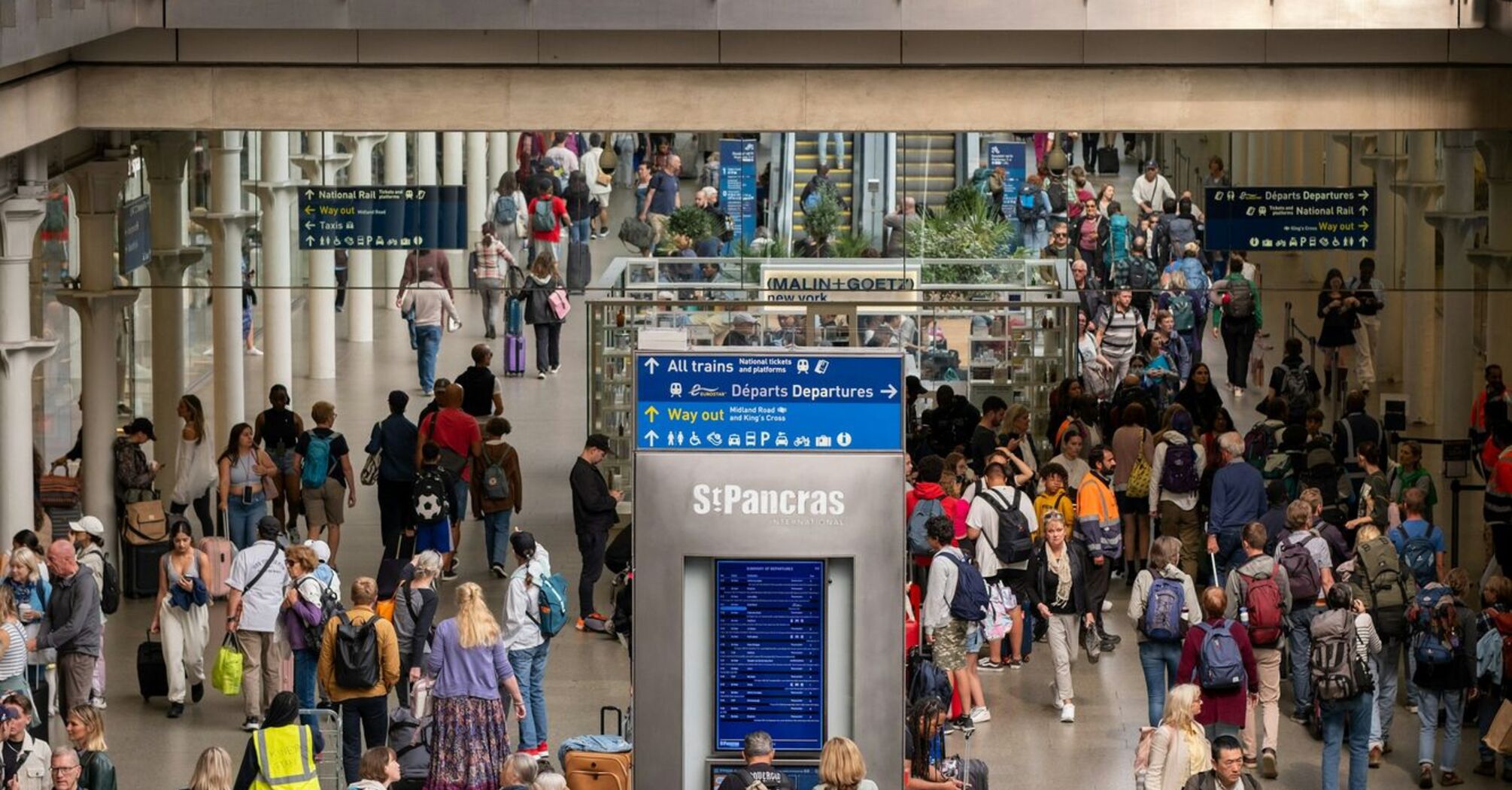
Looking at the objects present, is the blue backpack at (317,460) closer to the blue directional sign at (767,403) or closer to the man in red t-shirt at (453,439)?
the man in red t-shirt at (453,439)

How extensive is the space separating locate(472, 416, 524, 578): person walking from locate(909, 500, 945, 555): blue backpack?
148 inches

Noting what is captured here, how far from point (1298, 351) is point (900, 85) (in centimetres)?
499

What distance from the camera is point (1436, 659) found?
17156mm

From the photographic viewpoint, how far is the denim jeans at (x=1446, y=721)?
1733cm

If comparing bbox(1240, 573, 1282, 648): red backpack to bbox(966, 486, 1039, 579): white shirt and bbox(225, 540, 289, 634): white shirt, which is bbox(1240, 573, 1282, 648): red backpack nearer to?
bbox(966, 486, 1039, 579): white shirt

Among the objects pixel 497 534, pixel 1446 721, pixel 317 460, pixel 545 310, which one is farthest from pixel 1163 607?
pixel 545 310

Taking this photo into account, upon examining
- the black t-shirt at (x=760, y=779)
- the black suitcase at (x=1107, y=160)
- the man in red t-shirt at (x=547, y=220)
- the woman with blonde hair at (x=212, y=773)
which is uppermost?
the black suitcase at (x=1107, y=160)

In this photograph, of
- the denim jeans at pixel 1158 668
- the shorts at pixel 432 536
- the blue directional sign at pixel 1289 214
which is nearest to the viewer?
the denim jeans at pixel 1158 668

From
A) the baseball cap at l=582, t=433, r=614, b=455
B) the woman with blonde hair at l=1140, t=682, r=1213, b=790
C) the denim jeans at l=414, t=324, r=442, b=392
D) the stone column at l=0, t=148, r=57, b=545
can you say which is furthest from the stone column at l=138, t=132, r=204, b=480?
the woman with blonde hair at l=1140, t=682, r=1213, b=790

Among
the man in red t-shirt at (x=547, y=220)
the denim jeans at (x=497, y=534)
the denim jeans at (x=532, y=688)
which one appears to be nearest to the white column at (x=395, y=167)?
the man in red t-shirt at (x=547, y=220)

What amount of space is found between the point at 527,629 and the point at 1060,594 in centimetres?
348

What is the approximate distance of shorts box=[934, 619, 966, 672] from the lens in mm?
18016

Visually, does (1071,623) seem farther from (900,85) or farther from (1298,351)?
(1298,351)

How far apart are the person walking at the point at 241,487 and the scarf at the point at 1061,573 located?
6.24m
